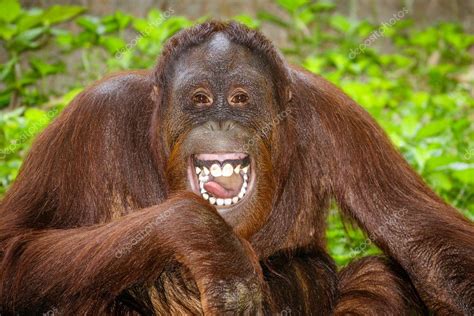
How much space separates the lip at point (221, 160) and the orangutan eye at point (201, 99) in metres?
0.27

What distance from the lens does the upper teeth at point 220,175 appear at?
418 centimetres

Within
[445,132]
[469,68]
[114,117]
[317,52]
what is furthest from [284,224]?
[469,68]

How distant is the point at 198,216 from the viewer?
3762 mm

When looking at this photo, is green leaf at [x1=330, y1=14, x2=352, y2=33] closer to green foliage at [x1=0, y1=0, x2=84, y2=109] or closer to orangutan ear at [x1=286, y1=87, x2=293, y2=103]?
green foliage at [x1=0, y1=0, x2=84, y2=109]

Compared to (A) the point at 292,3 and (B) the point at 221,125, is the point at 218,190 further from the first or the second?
(A) the point at 292,3

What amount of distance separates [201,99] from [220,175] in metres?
0.40

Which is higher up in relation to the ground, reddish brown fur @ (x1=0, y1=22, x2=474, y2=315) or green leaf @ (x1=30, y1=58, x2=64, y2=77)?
green leaf @ (x1=30, y1=58, x2=64, y2=77)

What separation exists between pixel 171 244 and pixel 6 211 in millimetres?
1060

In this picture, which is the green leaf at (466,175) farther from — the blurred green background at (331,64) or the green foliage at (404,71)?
the green foliage at (404,71)

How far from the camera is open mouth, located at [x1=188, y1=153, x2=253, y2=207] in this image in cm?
417

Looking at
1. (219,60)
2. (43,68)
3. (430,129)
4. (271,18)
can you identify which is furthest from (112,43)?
(219,60)

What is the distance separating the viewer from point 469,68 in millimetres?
9734

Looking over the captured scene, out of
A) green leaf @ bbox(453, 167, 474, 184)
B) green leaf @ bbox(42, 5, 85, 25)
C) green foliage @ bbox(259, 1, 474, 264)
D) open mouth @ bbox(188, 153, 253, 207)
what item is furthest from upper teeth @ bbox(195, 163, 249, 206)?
green leaf @ bbox(42, 5, 85, 25)

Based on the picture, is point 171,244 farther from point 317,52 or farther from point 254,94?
point 317,52
